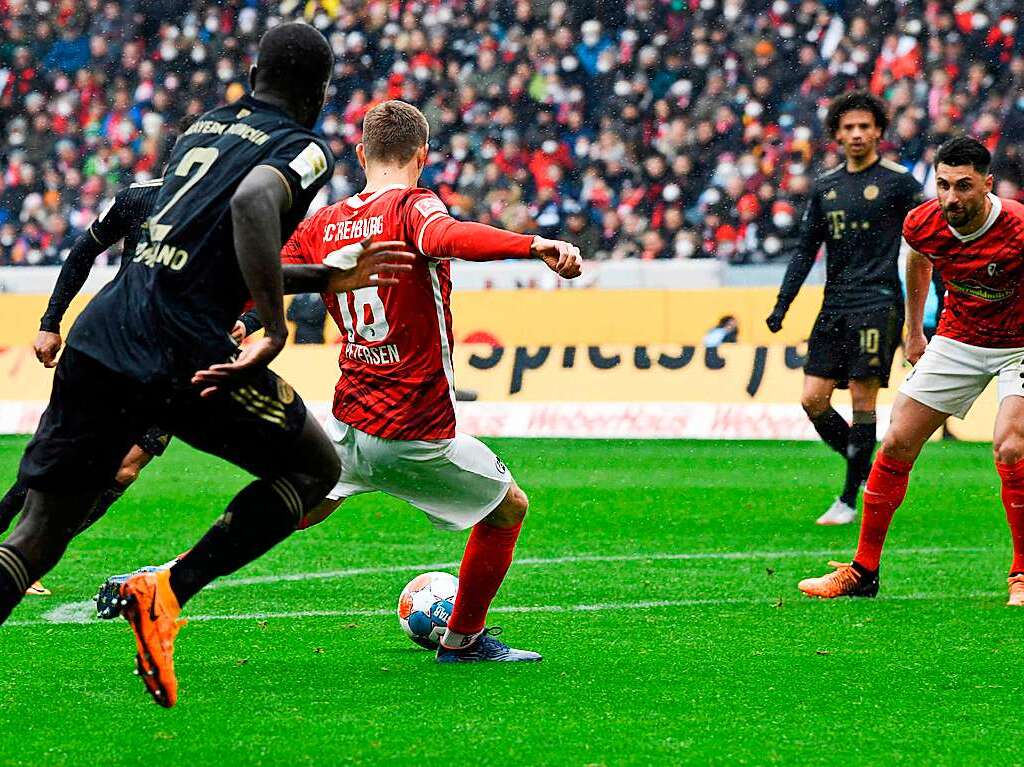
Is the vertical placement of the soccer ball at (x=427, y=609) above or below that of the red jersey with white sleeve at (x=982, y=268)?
below

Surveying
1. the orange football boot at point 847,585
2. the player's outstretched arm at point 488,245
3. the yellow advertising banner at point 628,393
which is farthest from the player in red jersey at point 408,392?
the yellow advertising banner at point 628,393

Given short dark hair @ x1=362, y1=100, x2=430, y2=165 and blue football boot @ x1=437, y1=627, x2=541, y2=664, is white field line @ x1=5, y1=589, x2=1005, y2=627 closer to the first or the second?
blue football boot @ x1=437, y1=627, x2=541, y2=664

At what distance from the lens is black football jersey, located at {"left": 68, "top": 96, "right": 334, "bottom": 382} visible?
416 cm

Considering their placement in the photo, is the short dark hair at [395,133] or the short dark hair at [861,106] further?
the short dark hair at [861,106]

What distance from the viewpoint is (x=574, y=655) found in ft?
18.5

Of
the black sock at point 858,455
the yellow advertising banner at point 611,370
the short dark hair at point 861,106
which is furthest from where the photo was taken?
the yellow advertising banner at point 611,370

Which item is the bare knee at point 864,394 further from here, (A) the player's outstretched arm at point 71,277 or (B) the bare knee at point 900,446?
(A) the player's outstretched arm at point 71,277

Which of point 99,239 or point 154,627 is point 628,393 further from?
point 154,627

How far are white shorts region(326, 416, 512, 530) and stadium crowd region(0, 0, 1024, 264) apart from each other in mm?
12631

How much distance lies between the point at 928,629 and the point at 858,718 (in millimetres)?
1621

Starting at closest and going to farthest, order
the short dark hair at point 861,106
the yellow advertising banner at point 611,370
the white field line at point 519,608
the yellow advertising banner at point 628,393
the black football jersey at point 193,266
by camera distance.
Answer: the black football jersey at point 193,266 → the white field line at point 519,608 → the short dark hair at point 861,106 → the yellow advertising banner at point 628,393 → the yellow advertising banner at point 611,370

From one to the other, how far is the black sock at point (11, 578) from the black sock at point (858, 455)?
632 centimetres

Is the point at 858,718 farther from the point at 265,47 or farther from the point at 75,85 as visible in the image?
the point at 75,85

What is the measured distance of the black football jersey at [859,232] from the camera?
9531 mm
